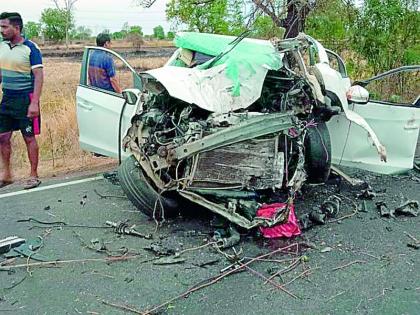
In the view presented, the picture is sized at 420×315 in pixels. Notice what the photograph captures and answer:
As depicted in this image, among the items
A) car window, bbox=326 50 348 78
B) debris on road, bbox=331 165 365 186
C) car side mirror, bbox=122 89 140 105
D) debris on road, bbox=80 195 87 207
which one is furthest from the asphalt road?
car window, bbox=326 50 348 78

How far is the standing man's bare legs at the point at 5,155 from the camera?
22.2ft

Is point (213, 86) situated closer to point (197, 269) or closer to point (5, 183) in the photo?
point (197, 269)

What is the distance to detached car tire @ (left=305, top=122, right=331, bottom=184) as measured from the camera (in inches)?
216

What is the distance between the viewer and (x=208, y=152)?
15.7 ft

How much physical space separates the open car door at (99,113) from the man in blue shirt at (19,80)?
0.52 m

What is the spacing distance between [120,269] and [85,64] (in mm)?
3364

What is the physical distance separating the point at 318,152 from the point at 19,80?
3.59 m

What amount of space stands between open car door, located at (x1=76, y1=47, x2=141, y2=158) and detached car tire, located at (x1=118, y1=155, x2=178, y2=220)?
954 millimetres

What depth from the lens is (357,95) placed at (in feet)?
18.6

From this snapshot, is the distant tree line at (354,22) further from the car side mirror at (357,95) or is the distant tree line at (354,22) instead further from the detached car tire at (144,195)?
the detached car tire at (144,195)

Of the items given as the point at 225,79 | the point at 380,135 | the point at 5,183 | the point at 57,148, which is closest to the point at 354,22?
the point at 380,135

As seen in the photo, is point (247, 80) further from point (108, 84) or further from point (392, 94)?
point (392, 94)

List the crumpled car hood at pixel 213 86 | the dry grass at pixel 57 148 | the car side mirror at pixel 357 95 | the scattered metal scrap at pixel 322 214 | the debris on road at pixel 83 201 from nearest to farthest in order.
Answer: the crumpled car hood at pixel 213 86 → the scattered metal scrap at pixel 322 214 → the car side mirror at pixel 357 95 → the debris on road at pixel 83 201 → the dry grass at pixel 57 148

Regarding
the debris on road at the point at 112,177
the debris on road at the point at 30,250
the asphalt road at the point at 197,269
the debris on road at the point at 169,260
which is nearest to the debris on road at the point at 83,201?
the asphalt road at the point at 197,269
